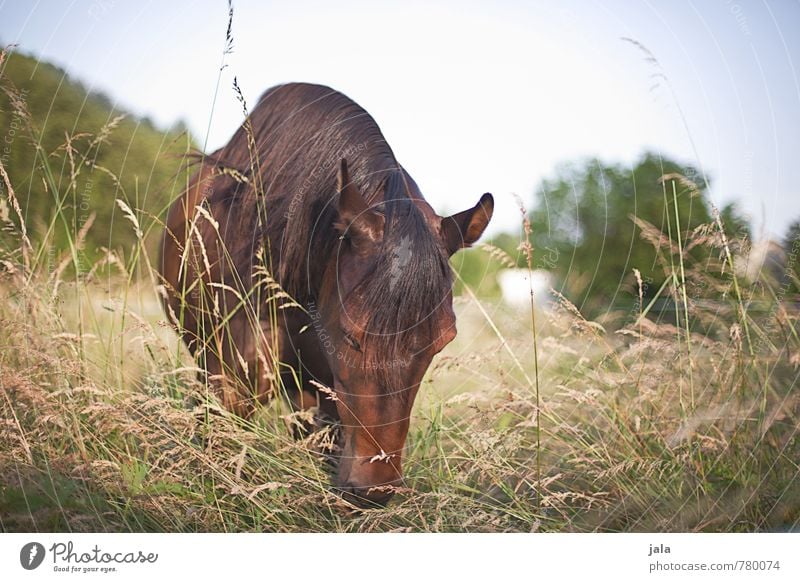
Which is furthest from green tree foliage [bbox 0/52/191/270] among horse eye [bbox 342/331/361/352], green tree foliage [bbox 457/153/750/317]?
green tree foliage [bbox 457/153/750/317]

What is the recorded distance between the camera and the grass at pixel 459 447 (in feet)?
8.57

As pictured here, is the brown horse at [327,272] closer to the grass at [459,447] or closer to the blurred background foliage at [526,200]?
the grass at [459,447]

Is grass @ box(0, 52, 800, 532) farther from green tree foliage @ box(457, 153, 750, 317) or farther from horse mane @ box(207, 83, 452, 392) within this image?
horse mane @ box(207, 83, 452, 392)

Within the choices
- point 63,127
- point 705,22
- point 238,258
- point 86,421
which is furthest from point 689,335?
point 63,127

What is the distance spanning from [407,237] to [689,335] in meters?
1.50

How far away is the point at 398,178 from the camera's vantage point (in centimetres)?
258

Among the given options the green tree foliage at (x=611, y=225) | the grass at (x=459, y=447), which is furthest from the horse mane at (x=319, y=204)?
the green tree foliage at (x=611, y=225)

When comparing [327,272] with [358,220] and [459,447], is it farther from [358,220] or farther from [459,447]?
[459,447]

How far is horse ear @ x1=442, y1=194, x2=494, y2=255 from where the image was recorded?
2578 mm

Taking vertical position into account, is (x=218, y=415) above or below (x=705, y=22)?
below

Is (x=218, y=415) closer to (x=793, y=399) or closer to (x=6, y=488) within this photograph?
(x=6, y=488)

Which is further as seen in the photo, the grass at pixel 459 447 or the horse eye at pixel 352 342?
the grass at pixel 459 447

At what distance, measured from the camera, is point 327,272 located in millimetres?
2611

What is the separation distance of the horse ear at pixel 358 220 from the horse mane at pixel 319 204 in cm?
5
